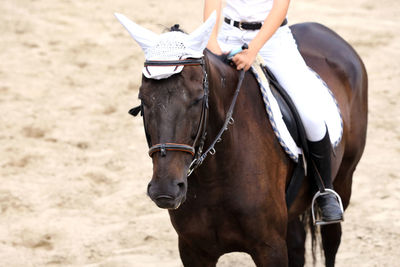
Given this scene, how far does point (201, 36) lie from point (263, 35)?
2.21 feet

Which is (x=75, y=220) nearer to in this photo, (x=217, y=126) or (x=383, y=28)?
(x=217, y=126)

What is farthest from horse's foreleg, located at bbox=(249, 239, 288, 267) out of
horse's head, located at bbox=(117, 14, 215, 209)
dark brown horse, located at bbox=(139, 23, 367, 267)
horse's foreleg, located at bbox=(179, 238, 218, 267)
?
horse's head, located at bbox=(117, 14, 215, 209)

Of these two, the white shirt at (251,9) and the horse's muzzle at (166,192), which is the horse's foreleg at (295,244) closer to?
the white shirt at (251,9)

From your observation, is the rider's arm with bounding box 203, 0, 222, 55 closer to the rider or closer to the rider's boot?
the rider

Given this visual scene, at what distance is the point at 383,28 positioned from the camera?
9.30 m

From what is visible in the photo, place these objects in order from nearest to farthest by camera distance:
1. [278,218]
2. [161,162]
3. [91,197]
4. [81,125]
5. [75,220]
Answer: [161,162] → [278,218] → [75,220] → [91,197] → [81,125]

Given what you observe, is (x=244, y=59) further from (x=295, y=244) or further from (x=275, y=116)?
(x=295, y=244)

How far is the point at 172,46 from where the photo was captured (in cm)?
276

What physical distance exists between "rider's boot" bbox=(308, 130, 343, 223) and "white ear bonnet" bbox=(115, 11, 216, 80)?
119 centimetres

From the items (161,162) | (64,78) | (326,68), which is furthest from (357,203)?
(64,78)

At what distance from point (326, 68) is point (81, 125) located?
3401mm

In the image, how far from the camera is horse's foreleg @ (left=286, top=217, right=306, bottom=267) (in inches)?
175

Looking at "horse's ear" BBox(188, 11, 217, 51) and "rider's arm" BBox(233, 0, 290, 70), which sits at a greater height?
"horse's ear" BBox(188, 11, 217, 51)

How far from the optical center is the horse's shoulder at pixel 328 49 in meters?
4.59
